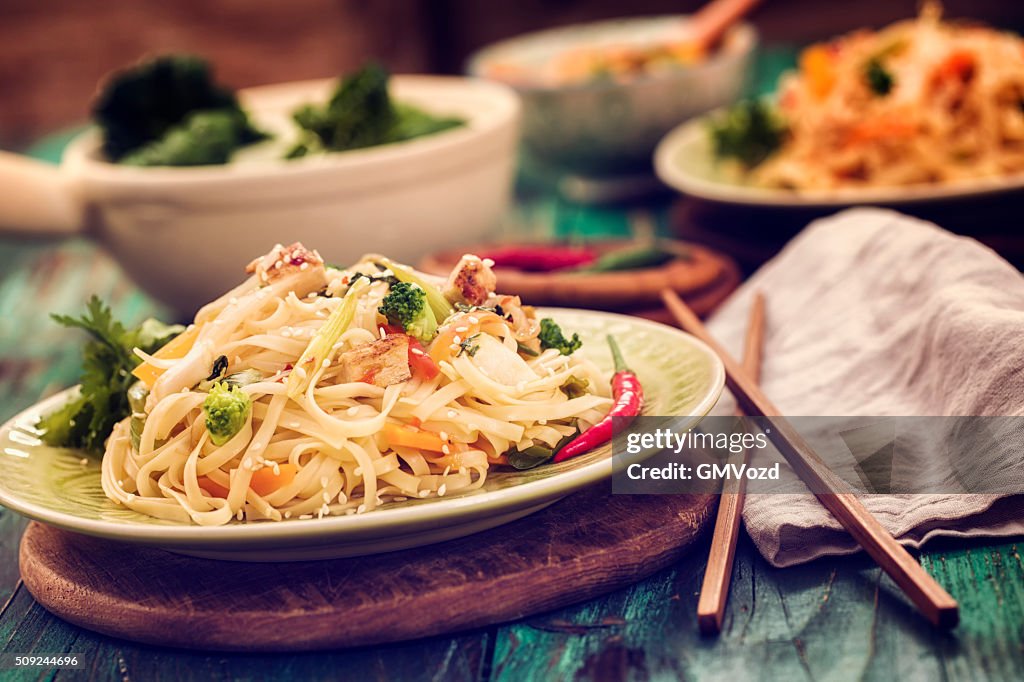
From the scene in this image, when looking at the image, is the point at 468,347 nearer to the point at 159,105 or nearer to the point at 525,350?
the point at 525,350

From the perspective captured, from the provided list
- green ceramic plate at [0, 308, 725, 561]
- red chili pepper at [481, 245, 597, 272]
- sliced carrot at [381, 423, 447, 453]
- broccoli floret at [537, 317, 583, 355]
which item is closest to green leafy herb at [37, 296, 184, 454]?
green ceramic plate at [0, 308, 725, 561]

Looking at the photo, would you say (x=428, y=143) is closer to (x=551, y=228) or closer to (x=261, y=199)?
(x=261, y=199)

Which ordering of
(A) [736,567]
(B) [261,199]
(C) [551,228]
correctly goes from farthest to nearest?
1. (C) [551,228]
2. (B) [261,199]
3. (A) [736,567]

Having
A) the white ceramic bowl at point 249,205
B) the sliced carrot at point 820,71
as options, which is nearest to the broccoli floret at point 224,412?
the white ceramic bowl at point 249,205

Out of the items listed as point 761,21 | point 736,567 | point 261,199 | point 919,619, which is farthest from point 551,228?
point 761,21

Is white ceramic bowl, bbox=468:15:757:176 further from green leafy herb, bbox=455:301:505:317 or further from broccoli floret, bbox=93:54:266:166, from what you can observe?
green leafy herb, bbox=455:301:505:317

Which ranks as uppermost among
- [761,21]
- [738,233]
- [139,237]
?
[139,237]
